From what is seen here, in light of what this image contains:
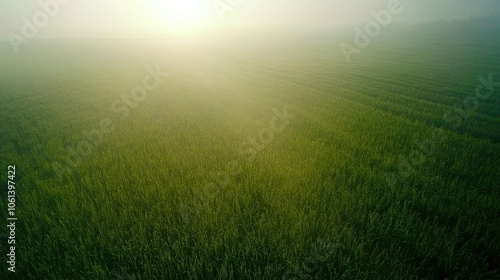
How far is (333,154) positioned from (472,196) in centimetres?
270

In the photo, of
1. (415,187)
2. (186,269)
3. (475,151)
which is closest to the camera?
(186,269)

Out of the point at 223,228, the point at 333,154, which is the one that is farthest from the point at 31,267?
the point at 333,154

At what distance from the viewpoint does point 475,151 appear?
7.01m

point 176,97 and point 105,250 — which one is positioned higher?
point 176,97

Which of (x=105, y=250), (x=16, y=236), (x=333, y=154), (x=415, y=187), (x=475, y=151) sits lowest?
(x=475, y=151)

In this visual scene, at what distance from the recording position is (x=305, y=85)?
63.0ft

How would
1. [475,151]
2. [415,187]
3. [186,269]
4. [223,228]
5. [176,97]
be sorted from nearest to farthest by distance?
[186,269] < [223,228] < [415,187] < [475,151] < [176,97]

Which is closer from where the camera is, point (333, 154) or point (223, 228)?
point (223, 228)

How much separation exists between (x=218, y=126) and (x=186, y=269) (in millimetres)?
6378

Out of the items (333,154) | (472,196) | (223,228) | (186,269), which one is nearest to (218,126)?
(333,154)

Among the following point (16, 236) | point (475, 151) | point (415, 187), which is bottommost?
point (475, 151)

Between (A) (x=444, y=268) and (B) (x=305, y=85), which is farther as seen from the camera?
(B) (x=305, y=85)

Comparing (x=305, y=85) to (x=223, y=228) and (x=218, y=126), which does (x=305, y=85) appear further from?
(x=223, y=228)

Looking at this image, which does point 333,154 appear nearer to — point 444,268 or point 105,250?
point 444,268
